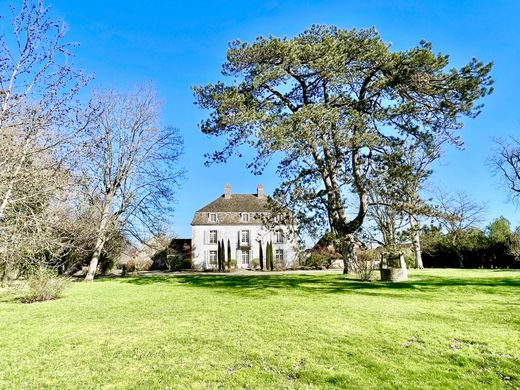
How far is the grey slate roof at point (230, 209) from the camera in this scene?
39031mm

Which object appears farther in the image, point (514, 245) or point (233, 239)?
point (233, 239)

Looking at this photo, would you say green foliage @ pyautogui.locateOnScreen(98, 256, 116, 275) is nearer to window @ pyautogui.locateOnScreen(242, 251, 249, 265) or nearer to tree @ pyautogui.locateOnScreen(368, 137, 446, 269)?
window @ pyautogui.locateOnScreen(242, 251, 249, 265)

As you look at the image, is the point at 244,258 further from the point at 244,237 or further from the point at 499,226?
the point at 499,226

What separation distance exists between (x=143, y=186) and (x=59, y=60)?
18.3 meters

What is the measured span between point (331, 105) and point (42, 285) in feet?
44.1

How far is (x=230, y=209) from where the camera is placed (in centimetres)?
3972

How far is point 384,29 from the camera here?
48.5 ft

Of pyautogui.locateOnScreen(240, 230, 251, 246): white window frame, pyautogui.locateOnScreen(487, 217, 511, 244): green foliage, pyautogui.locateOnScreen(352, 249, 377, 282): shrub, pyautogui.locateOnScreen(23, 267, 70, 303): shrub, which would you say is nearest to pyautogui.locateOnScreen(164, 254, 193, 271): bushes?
pyautogui.locateOnScreen(240, 230, 251, 246): white window frame

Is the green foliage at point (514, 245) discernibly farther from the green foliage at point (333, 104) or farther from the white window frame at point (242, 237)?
the white window frame at point (242, 237)

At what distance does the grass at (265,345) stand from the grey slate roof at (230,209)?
29.3 meters

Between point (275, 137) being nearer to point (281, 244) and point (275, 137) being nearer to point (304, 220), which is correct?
point (304, 220)

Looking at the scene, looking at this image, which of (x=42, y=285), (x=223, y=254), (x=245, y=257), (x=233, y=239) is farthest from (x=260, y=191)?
(x=42, y=285)

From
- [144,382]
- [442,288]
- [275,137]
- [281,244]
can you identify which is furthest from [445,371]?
[281,244]

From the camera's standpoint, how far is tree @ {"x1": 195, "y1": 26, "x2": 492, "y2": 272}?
1268 centimetres
